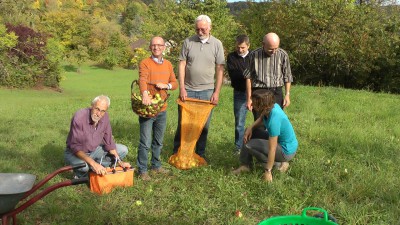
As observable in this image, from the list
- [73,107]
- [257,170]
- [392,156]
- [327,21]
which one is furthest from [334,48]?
[257,170]

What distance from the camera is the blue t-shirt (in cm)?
423

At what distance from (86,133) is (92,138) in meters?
0.10

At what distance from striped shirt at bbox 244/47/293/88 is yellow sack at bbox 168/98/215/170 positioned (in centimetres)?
75

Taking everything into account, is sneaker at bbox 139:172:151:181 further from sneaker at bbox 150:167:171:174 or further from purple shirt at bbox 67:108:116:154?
purple shirt at bbox 67:108:116:154

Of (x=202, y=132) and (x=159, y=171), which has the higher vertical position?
(x=202, y=132)

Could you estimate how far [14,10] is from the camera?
4637 mm

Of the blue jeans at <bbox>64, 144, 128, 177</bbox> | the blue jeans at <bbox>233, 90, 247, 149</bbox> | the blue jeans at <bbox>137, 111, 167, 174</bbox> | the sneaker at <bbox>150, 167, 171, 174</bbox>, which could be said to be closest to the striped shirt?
the blue jeans at <bbox>233, 90, 247, 149</bbox>

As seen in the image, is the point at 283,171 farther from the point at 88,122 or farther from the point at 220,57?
the point at 88,122

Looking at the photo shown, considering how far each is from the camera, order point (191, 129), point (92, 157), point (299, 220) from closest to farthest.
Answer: point (299, 220)
point (92, 157)
point (191, 129)

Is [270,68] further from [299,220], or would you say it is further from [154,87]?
[299,220]

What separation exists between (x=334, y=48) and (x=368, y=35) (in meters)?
1.81

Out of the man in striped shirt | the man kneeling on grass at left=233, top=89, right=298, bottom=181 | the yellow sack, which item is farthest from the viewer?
the yellow sack

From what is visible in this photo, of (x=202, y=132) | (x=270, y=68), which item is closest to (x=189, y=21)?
(x=202, y=132)

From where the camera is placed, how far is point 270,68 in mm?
4965
